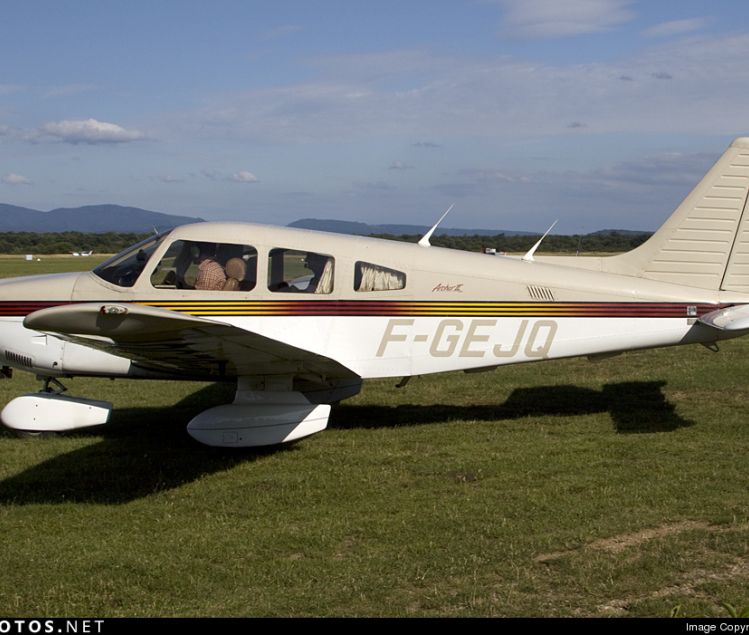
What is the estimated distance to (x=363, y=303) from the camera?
7.24 meters

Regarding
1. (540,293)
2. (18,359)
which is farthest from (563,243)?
(18,359)

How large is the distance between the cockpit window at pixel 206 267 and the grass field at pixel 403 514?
1541mm

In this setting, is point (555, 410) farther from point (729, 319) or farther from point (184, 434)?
point (184, 434)

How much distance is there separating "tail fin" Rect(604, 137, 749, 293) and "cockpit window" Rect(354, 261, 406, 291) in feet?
8.09

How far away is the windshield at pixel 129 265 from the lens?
7.20m

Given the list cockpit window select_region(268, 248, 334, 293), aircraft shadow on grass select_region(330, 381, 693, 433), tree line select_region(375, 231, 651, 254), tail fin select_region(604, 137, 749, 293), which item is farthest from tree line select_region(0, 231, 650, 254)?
cockpit window select_region(268, 248, 334, 293)

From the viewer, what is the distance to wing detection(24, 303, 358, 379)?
490 cm

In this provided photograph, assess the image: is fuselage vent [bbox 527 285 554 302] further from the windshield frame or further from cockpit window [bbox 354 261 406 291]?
the windshield frame

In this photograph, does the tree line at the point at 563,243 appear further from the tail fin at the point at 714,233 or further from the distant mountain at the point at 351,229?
the tail fin at the point at 714,233

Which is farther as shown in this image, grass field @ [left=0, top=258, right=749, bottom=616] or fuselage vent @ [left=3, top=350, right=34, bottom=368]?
fuselage vent @ [left=3, top=350, right=34, bottom=368]

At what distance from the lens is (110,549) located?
496 centimetres

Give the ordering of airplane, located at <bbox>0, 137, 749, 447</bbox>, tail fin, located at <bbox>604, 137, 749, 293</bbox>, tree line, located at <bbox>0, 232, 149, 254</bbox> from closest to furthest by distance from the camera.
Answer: airplane, located at <bbox>0, 137, 749, 447</bbox>
tail fin, located at <bbox>604, 137, 749, 293</bbox>
tree line, located at <bbox>0, 232, 149, 254</bbox>

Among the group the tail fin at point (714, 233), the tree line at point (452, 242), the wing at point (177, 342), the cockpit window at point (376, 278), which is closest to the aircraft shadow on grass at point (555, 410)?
the wing at point (177, 342)

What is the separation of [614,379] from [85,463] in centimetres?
660
